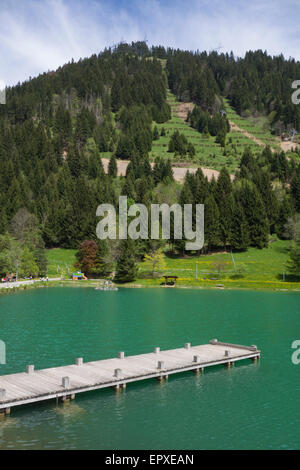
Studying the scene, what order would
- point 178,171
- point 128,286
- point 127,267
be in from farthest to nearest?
point 178,171
point 127,267
point 128,286

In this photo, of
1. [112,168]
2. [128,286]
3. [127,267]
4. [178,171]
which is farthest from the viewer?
[178,171]

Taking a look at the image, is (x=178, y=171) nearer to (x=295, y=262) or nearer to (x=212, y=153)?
(x=212, y=153)

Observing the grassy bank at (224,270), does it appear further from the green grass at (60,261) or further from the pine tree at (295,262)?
the pine tree at (295,262)

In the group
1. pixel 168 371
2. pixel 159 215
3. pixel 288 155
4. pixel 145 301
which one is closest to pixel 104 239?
pixel 159 215

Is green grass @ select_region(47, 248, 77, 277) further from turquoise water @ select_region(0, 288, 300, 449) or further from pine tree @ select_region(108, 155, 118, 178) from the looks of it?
pine tree @ select_region(108, 155, 118, 178)

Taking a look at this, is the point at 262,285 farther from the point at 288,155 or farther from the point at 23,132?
the point at 23,132

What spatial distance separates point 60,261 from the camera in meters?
109

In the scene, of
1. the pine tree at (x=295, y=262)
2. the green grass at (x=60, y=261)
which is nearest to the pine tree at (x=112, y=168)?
the green grass at (x=60, y=261)

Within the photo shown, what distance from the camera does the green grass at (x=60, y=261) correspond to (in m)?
101

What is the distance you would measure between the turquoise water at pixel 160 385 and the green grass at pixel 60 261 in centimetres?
3827

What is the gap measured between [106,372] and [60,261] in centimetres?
8292

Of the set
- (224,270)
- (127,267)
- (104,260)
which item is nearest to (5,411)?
(127,267)

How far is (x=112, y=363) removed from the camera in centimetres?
3064

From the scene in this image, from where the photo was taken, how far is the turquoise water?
2028cm
